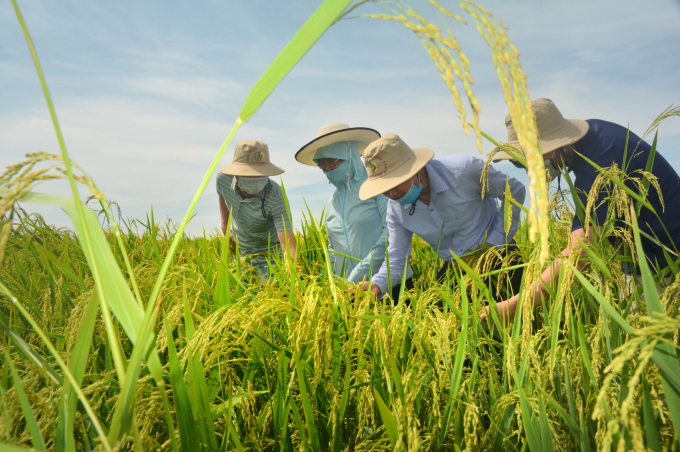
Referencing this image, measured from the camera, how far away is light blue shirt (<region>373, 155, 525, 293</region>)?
3188mm

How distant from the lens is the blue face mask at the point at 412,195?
3.27 metres

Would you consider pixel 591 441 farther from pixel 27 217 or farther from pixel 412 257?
pixel 27 217

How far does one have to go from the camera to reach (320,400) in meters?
1.18

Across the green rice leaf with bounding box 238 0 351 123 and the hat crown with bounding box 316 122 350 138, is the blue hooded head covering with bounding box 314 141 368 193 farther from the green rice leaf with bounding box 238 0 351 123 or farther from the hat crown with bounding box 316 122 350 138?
the green rice leaf with bounding box 238 0 351 123

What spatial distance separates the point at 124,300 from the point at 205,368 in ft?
1.92

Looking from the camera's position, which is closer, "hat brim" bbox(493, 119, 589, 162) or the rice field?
the rice field

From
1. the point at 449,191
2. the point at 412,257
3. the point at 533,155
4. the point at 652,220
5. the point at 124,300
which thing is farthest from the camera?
the point at 412,257

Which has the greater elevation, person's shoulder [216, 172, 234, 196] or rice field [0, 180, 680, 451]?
person's shoulder [216, 172, 234, 196]

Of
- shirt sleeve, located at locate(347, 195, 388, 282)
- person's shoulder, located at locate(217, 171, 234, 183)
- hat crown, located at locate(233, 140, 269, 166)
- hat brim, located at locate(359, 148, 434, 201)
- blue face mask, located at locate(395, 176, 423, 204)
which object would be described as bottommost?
shirt sleeve, located at locate(347, 195, 388, 282)

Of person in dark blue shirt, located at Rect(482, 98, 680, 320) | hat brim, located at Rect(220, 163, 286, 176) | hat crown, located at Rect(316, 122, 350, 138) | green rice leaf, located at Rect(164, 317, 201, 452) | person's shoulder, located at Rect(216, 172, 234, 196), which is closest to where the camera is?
green rice leaf, located at Rect(164, 317, 201, 452)

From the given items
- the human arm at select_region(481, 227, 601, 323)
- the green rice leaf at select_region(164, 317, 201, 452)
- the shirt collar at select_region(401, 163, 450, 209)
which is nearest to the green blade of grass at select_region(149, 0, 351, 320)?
the green rice leaf at select_region(164, 317, 201, 452)

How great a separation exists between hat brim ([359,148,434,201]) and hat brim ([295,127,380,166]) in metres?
1.20

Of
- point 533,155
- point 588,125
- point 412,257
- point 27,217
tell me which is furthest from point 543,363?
point 27,217

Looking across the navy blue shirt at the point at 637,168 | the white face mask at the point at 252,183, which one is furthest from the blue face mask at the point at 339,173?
the navy blue shirt at the point at 637,168
